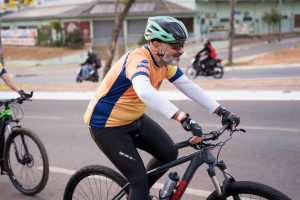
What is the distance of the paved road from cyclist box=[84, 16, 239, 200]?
1496 millimetres

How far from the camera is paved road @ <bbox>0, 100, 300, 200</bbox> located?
17.7 ft

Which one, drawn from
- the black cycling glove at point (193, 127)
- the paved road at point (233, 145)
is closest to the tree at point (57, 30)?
the paved road at point (233, 145)

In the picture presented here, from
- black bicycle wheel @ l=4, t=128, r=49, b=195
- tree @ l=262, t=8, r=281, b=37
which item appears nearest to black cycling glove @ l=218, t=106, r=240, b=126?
black bicycle wheel @ l=4, t=128, r=49, b=195

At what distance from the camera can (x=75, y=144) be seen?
25.7 feet

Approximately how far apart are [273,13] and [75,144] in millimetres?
56551

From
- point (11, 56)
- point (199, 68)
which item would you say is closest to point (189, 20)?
point (11, 56)

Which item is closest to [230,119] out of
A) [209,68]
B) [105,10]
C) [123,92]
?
[123,92]

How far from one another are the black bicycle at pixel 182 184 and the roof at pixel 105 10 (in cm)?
4657

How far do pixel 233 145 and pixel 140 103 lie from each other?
12.5ft

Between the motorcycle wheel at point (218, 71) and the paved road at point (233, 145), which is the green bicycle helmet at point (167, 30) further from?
the motorcycle wheel at point (218, 71)

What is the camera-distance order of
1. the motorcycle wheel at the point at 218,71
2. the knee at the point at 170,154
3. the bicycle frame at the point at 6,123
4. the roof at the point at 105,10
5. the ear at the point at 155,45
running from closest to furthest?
1. the ear at the point at 155,45
2. the knee at the point at 170,154
3. the bicycle frame at the point at 6,123
4. the motorcycle wheel at the point at 218,71
5. the roof at the point at 105,10

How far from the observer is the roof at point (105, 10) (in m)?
50.2

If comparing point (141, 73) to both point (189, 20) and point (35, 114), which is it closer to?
point (35, 114)

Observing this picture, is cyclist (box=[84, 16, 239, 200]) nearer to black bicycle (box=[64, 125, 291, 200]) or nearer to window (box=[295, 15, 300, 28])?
black bicycle (box=[64, 125, 291, 200])
